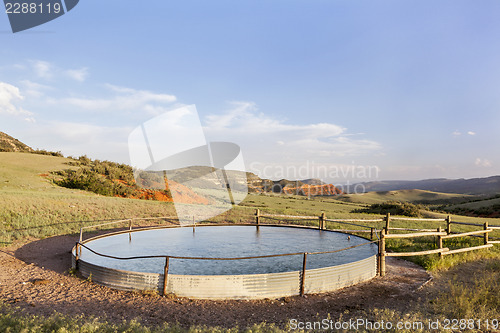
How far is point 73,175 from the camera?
3647 cm

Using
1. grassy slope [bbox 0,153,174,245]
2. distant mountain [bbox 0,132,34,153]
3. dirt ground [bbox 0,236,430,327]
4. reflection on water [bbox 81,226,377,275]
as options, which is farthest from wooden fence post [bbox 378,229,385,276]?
distant mountain [bbox 0,132,34,153]

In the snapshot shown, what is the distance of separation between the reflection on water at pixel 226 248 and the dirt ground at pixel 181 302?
1670mm

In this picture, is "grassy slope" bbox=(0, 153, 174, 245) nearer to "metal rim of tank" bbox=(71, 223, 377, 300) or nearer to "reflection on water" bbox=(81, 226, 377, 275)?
"reflection on water" bbox=(81, 226, 377, 275)

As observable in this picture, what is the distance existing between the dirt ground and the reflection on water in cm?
167

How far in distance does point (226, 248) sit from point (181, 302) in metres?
5.51

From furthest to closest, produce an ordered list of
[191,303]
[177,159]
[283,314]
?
[177,159] → [191,303] → [283,314]

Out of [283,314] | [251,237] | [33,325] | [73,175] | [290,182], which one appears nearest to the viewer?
[33,325]

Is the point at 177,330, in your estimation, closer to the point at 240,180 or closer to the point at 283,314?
the point at 283,314

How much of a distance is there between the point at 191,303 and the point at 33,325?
319 cm

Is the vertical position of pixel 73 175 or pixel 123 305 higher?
pixel 73 175

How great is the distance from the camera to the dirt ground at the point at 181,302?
681 centimetres

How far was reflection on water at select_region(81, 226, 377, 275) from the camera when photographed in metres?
10.2

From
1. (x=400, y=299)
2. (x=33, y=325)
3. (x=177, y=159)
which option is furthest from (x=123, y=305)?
(x=177, y=159)

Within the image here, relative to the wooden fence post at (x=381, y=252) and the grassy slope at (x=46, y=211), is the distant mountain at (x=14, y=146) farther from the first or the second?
the wooden fence post at (x=381, y=252)
